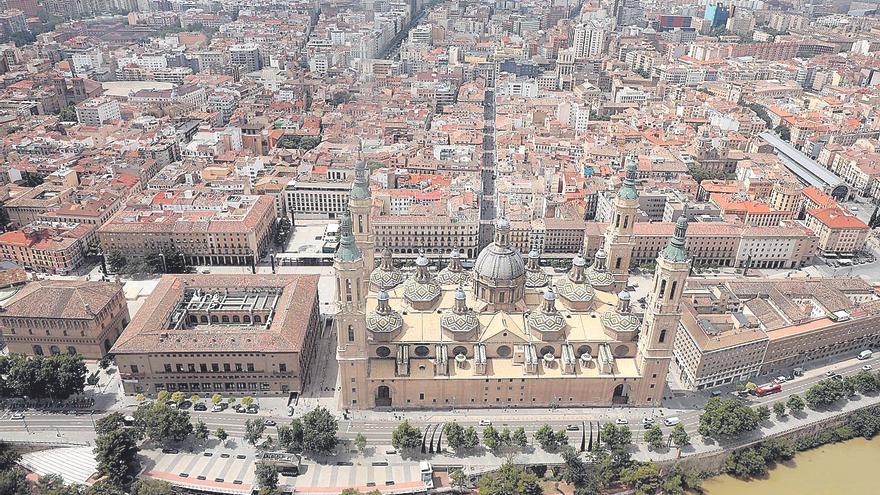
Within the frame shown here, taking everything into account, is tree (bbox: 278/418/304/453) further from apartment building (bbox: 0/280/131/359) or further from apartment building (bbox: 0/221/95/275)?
apartment building (bbox: 0/221/95/275)

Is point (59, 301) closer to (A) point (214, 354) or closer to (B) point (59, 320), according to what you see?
(B) point (59, 320)

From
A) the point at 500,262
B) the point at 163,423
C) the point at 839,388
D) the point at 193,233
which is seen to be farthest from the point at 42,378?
the point at 839,388

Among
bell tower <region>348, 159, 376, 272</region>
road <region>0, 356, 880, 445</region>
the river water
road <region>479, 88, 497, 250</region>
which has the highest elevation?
bell tower <region>348, 159, 376, 272</region>

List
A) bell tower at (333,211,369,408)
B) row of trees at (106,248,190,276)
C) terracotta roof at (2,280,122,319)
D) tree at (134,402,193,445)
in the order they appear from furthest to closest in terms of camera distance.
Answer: row of trees at (106,248,190,276)
terracotta roof at (2,280,122,319)
tree at (134,402,193,445)
bell tower at (333,211,369,408)

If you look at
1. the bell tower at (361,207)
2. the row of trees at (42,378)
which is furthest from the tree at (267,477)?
the row of trees at (42,378)

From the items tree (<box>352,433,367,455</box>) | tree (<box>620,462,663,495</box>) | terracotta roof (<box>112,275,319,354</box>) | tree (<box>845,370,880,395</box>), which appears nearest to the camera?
tree (<box>620,462,663,495</box>)

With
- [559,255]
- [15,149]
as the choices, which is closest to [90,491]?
[559,255]

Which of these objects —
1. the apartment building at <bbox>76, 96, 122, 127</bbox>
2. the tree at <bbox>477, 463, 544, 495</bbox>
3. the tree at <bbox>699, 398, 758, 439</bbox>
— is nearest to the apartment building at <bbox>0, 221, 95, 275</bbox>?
the apartment building at <bbox>76, 96, 122, 127</bbox>

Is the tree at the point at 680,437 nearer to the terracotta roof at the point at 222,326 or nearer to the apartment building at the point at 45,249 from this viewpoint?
the terracotta roof at the point at 222,326
